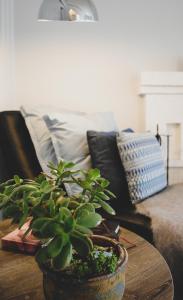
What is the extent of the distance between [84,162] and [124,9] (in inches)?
43.0

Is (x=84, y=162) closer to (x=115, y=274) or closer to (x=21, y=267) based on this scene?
(x=21, y=267)

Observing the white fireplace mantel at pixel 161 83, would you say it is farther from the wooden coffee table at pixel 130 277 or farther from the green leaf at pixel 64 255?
the green leaf at pixel 64 255

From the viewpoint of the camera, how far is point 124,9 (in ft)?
7.78

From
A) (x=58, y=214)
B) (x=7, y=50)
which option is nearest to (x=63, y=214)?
(x=58, y=214)

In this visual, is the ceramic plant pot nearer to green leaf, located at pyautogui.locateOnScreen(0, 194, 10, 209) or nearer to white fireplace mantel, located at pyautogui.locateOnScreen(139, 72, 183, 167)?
green leaf, located at pyautogui.locateOnScreen(0, 194, 10, 209)

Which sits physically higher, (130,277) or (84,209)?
(84,209)

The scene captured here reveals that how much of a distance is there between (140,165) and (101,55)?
0.91 meters

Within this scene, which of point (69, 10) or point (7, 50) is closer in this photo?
point (69, 10)

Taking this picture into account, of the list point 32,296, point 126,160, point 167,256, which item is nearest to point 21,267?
point 32,296

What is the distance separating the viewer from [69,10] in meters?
1.59

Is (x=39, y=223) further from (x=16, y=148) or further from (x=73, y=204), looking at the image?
(x=16, y=148)

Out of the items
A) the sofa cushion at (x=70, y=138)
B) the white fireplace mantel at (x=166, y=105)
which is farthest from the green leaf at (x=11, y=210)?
the white fireplace mantel at (x=166, y=105)

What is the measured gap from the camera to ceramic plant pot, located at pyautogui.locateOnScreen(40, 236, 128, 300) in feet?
2.70

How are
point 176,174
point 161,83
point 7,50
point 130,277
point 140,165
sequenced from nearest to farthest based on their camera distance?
point 130,277 → point 140,165 → point 7,50 → point 161,83 → point 176,174
